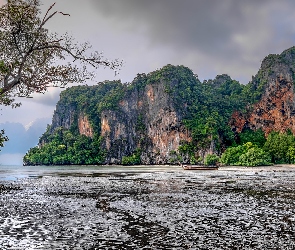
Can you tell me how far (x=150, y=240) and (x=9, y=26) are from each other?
35.2ft

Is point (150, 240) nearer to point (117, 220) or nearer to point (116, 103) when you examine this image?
point (117, 220)

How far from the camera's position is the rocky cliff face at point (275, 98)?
154375 mm

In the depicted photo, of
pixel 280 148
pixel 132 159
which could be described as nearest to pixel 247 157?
pixel 280 148

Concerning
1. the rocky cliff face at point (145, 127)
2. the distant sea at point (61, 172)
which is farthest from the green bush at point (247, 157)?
the rocky cliff face at point (145, 127)

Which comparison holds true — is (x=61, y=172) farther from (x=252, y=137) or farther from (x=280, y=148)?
(x=252, y=137)

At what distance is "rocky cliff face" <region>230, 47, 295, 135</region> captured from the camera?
506 feet

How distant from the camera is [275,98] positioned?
520ft

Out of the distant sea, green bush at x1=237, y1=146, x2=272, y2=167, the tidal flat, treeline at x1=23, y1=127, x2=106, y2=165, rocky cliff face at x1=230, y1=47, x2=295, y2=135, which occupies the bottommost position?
the tidal flat

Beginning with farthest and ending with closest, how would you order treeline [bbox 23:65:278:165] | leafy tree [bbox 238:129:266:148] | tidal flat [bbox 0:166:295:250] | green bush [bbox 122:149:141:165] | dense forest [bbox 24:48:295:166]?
green bush [bbox 122:149:141:165], leafy tree [bbox 238:129:266:148], treeline [bbox 23:65:278:165], dense forest [bbox 24:48:295:166], tidal flat [bbox 0:166:295:250]

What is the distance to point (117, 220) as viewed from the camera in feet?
60.7

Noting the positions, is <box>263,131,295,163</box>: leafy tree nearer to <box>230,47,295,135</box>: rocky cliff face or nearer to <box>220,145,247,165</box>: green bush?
<box>220,145,247,165</box>: green bush

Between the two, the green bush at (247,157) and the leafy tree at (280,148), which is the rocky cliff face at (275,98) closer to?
the leafy tree at (280,148)

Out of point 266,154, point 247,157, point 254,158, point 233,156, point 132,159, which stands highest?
point 266,154

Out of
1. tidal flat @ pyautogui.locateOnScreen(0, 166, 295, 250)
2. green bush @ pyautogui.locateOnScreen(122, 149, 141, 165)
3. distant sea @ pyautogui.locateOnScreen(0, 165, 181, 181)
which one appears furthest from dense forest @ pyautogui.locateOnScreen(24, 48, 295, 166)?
tidal flat @ pyautogui.locateOnScreen(0, 166, 295, 250)
